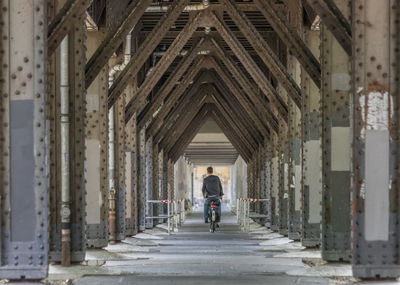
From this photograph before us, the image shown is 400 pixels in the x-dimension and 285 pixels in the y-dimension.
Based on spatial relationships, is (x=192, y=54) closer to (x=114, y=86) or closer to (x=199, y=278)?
(x=114, y=86)

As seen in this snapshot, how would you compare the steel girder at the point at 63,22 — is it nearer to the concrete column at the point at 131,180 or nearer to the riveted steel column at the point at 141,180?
the concrete column at the point at 131,180

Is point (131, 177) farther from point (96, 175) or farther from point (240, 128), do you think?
point (240, 128)

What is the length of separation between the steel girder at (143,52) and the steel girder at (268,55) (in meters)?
1.00

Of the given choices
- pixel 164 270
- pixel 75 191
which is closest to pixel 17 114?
pixel 75 191

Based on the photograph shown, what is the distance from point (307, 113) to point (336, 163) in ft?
9.85

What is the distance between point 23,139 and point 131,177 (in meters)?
11.4

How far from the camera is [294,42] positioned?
1245cm

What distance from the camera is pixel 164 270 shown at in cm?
1055

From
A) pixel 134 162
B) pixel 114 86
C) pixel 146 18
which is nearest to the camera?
pixel 114 86

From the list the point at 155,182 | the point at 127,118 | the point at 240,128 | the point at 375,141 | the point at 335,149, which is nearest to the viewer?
the point at 375,141

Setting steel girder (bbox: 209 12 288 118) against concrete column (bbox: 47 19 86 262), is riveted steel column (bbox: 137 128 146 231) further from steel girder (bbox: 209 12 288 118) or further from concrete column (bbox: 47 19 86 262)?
concrete column (bbox: 47 19 86 262)

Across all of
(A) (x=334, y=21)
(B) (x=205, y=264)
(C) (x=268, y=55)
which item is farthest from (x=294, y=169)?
(A) (x=334, y=21)

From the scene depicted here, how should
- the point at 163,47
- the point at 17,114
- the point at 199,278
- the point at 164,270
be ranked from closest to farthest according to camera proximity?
1. the point at 17,114
2. the point at 199,278
3. the point at 164,270
4. the point at 163,47

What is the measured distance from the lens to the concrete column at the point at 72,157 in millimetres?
10656
